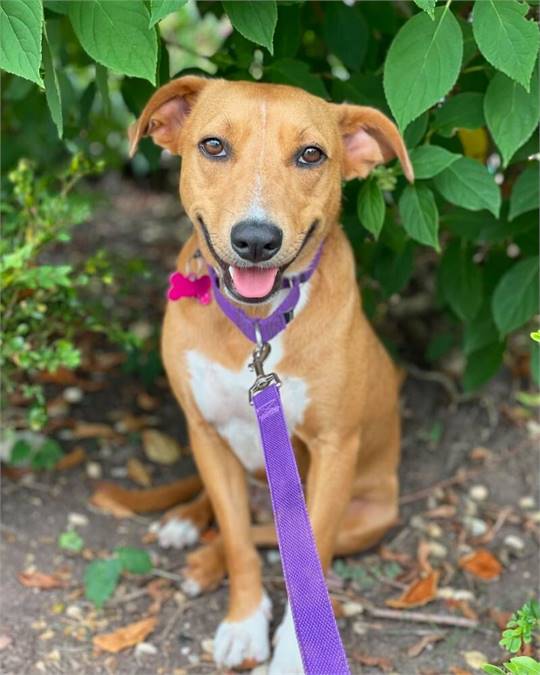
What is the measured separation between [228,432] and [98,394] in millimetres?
1635

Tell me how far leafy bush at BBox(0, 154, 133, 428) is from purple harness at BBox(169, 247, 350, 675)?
0.78 meters

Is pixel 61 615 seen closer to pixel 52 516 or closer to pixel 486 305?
pixel 52 516

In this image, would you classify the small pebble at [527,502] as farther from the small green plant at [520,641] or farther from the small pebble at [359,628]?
the small green plant at [520,641]

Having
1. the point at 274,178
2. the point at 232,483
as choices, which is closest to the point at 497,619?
the point at 232,483

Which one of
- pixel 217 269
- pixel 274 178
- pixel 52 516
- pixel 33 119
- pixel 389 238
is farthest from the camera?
pixel 33 119

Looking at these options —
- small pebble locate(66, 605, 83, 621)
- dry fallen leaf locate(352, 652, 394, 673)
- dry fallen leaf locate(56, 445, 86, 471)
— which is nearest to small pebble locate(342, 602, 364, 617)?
dry fallen leaf locate(352, 652, 394, 673)

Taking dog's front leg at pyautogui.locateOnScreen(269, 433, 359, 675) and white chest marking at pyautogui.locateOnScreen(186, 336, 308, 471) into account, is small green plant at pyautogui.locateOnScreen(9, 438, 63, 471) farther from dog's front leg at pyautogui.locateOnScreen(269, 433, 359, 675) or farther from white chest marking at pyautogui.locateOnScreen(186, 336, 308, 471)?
dog's front leg at pyautogui.locateOnScreen(269, 433, 359, 675)

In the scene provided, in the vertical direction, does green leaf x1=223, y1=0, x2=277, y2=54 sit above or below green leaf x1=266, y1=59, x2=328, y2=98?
above

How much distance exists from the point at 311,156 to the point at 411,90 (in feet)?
1.20

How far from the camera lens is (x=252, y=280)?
2.88 m

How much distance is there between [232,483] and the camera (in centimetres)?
354

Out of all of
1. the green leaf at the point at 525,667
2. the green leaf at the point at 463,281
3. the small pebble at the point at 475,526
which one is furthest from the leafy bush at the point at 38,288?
the green leaf at the point at 525,667

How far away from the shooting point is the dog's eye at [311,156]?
296 cm

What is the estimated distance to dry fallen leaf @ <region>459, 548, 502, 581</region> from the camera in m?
3.83
